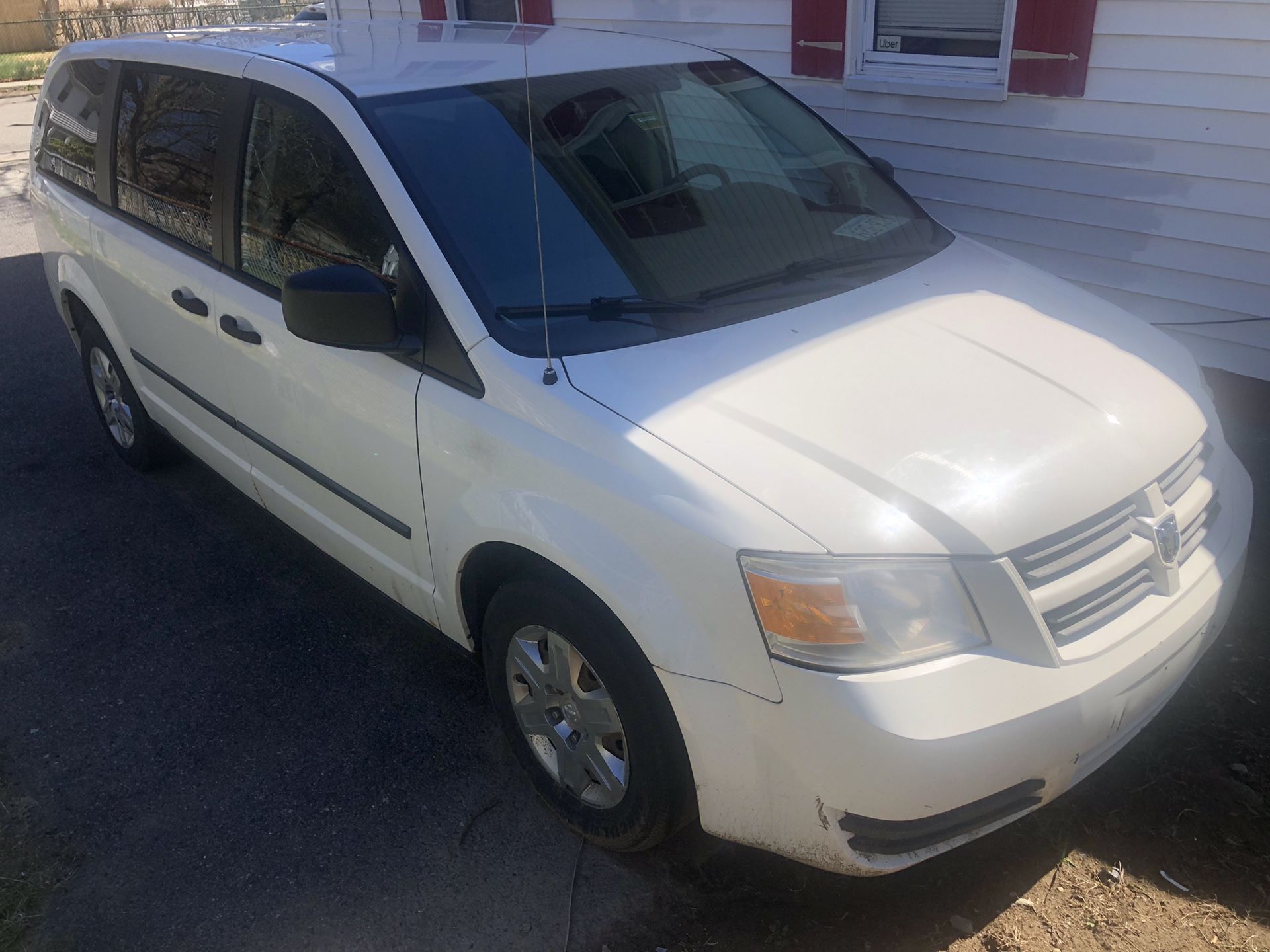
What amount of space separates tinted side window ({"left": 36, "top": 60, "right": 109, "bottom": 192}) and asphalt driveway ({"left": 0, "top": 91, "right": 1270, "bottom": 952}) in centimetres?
162

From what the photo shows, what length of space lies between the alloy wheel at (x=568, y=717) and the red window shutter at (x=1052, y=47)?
155 inches

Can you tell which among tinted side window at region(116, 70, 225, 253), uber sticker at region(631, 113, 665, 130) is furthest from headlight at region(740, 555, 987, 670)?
tinted side window at region(116, 70, 225, 253)

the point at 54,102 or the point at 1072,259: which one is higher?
the point at 54,102

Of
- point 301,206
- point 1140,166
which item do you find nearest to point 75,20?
point 301,206

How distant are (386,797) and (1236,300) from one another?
4.22 m

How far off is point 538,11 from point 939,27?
10.8 feet

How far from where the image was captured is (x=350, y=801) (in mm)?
2941

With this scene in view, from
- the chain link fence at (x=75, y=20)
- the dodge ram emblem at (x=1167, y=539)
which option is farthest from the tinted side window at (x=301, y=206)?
the chain link fence at (x=75, y=20)

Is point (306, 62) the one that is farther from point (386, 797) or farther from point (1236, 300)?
point (1236, 300)

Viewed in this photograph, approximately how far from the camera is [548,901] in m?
2.60

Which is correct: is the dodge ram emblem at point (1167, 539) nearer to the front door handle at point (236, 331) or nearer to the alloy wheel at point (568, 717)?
the alloy wheel at point (568, 717)

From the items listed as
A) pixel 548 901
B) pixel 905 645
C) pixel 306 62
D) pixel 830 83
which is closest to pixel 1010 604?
pixel 905 645

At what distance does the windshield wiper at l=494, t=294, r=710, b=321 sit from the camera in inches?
103

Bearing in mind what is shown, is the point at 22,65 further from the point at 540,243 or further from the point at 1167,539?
the point at 1167,539
